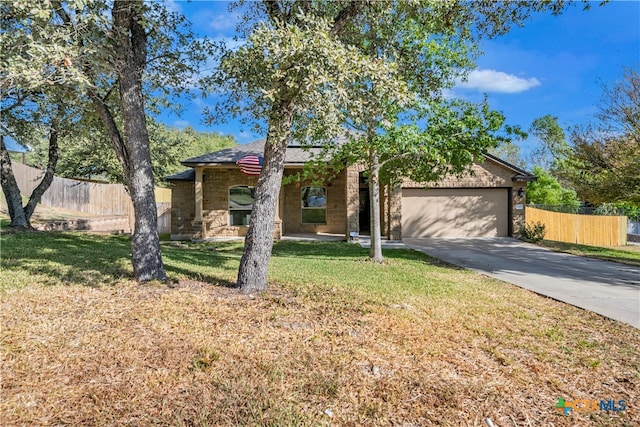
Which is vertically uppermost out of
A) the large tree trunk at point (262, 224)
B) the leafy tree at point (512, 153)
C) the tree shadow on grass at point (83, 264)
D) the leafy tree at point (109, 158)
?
the leafy tree at point (512, 153)

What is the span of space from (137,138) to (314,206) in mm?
10912

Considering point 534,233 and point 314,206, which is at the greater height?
point 314,206

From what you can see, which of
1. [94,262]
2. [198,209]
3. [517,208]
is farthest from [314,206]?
[94,262]

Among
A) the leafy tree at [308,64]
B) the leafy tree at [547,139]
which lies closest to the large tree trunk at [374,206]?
the leafy tree at [308,64]

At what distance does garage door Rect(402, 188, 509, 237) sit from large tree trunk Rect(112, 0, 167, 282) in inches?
445

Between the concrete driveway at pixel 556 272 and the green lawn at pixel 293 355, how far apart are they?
0.73 meters

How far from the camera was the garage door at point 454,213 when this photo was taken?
578 inches

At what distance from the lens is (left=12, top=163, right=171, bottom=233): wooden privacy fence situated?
776 inches

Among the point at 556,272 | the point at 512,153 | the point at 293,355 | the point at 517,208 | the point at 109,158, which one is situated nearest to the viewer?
the point at 293,355

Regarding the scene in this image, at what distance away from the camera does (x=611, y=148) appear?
39.6ft

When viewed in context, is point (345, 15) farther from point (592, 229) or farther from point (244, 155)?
point (592, 229)

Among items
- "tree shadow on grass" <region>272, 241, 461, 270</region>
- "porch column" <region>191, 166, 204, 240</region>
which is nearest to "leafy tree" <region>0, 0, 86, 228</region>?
"tree shadow on grass" <region>272, 241, 461, 270</region>

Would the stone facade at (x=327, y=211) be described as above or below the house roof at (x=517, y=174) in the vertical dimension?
below

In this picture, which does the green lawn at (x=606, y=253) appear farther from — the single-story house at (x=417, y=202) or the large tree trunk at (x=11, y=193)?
the large tree trunk at (x=11, y=193)
